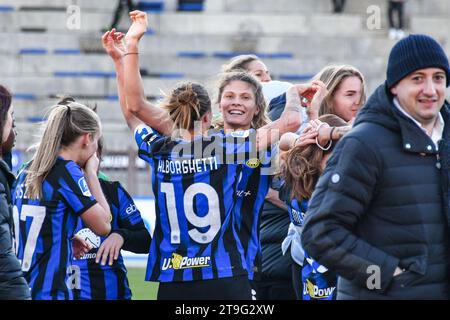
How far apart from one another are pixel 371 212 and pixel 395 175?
7.3 inches

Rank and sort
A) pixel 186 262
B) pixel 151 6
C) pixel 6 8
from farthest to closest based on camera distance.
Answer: pixel 6 8 → pixel 151 6 → pixel 186 262

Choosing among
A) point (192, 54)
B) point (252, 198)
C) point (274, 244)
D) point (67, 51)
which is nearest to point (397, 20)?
point (192, 54)

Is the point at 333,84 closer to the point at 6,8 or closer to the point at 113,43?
the point at 113,43

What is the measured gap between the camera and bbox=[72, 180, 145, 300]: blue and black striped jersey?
19.5 feet

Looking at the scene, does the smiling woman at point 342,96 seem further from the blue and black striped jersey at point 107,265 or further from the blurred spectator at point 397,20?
the blurred spectator at point 397,20

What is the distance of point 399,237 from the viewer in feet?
13.3

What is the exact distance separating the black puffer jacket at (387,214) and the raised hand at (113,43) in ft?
7.62

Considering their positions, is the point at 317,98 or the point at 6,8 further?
the point at 6,8

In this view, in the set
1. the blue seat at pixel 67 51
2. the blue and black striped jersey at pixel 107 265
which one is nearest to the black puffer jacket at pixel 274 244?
the blue and black striped jersey at pixel 107 265

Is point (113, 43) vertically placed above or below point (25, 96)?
above

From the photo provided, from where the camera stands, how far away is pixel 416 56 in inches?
163

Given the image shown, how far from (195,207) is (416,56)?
5.71ft
